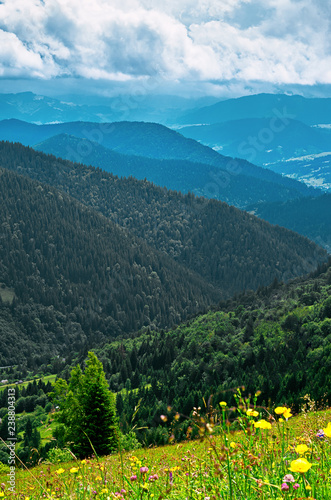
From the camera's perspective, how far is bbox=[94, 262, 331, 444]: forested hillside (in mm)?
86000

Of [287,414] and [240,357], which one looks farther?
[240,357]

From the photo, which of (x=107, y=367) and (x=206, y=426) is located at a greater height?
(x=206, y=426)

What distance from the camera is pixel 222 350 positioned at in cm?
13450

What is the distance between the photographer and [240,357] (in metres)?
120

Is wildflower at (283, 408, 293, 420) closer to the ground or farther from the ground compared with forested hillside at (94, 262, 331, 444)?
farther from the ground

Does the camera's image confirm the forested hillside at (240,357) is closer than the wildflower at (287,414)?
No

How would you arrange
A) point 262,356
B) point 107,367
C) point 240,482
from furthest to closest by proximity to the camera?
point 107,367
point 262,356
point 240,482

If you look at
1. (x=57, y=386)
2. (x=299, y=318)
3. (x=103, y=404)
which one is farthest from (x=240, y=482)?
(x=299, y=318)

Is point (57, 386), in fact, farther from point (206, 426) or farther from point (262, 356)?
point (206, 426)

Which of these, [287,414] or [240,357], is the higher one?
[287,414]

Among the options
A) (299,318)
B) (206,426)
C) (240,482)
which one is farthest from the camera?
(299,318)

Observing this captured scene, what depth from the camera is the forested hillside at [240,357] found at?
3386 inches

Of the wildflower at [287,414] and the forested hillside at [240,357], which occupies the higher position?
the wildflower at [287,414]

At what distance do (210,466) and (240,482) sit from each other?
1537 mm
